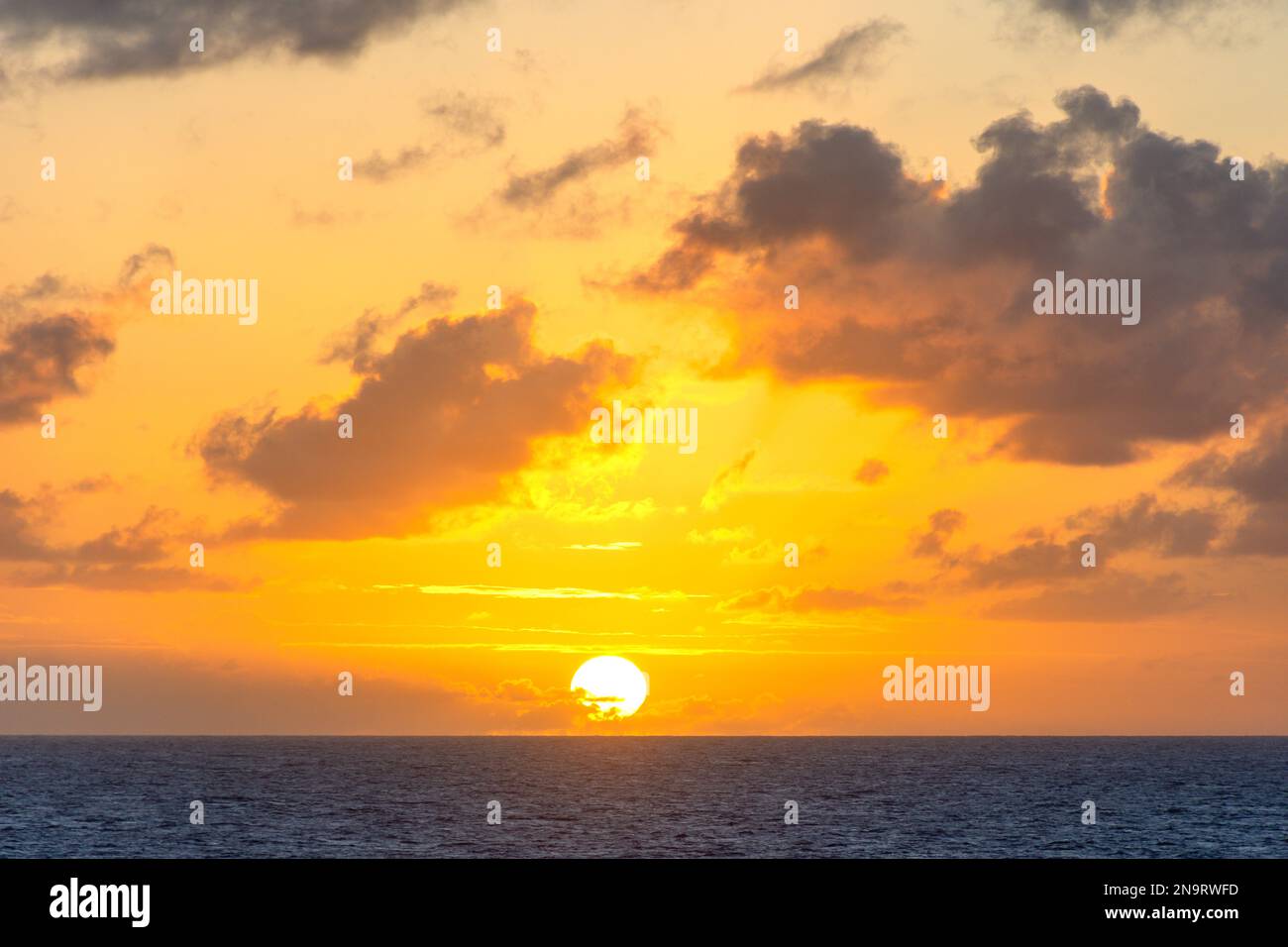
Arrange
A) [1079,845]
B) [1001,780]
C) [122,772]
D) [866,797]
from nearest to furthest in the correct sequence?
1. [1079,845]
2. [866,797]
3. [1001,780]
4. [122,772]

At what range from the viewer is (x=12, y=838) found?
9738 centimetres

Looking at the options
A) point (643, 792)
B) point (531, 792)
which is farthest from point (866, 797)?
point (531, 792)

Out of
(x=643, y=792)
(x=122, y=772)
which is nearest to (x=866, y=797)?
(x=643, y=792)

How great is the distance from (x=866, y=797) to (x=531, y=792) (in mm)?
36526

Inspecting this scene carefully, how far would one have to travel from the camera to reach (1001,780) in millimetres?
174750
